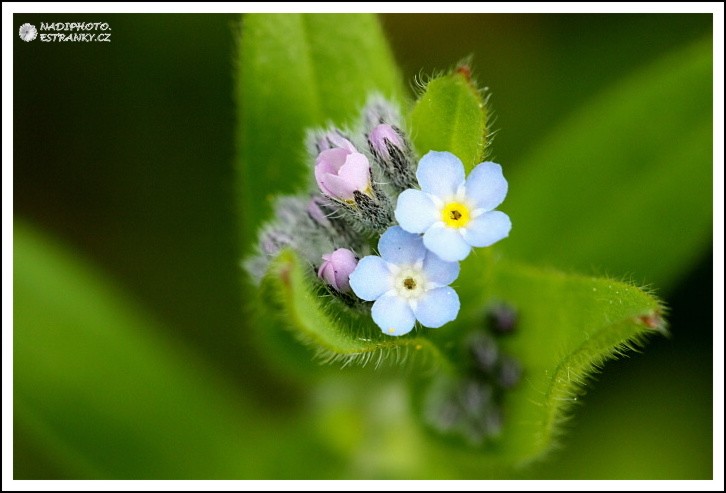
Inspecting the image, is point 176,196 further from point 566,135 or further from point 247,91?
point 566,135

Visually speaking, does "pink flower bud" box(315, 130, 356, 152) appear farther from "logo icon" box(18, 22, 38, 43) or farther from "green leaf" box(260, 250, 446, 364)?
"logo icon" box(18, 22, 38, 43)

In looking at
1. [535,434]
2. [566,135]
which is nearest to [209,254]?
[566,135]

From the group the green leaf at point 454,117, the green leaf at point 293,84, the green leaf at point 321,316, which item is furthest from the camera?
the green leaf at point 293,84

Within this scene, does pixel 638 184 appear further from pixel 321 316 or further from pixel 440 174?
pixel 321 316

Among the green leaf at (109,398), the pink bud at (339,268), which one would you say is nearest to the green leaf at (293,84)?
the pink bud at (339,268)

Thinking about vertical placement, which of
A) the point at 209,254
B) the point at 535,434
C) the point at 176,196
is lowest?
the point at 535,434

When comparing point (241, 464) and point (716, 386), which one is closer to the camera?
point (716, 386)

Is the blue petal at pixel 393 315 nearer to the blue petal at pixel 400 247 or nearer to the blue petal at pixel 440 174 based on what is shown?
the blue petal at pixel 400 247
